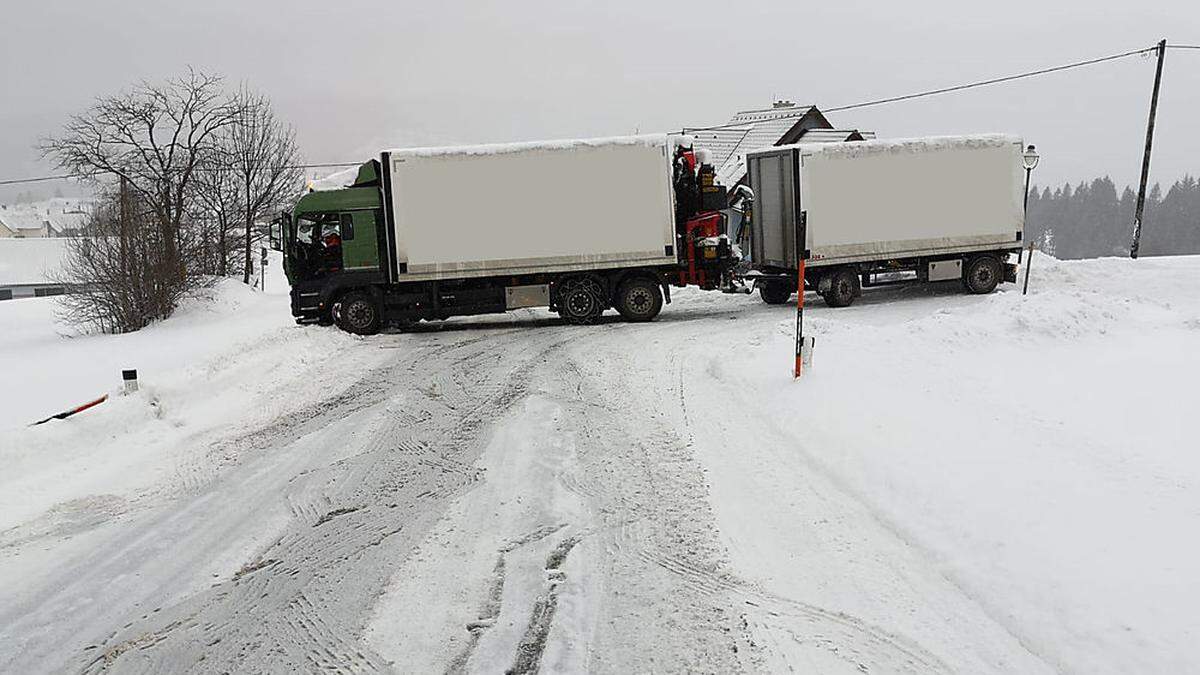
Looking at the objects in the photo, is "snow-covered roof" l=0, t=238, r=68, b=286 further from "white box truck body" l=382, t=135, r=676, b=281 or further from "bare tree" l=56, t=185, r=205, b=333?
"white box truck body" l=382, t=135, r=676, b=281

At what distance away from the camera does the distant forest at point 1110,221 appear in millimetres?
77375

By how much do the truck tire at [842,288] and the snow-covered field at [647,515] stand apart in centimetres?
777

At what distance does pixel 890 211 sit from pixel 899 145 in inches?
60.1

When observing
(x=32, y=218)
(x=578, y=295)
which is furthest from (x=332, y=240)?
(x=32, y=218)

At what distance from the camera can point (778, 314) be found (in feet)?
59.9

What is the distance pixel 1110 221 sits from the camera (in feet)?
314

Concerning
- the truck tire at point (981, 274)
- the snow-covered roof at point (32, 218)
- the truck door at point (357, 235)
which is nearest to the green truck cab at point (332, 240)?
the truck door at point (357, 235)

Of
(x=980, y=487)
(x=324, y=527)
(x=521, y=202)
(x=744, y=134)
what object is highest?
(x=744, y=134)

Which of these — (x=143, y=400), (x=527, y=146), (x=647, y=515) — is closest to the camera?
(x=647, y=515)

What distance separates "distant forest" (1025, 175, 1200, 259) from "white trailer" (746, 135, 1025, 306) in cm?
5789

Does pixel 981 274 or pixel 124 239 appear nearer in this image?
pixel 981 274

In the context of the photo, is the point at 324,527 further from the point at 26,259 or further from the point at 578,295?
the point at 26,259

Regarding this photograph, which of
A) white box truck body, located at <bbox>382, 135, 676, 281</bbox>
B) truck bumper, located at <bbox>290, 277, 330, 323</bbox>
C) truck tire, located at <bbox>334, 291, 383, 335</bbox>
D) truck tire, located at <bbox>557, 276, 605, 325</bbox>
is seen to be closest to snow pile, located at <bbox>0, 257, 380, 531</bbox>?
truck bumper, located at <bbox>290, 277, 330, 323</bbox>

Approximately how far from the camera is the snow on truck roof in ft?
62.0
